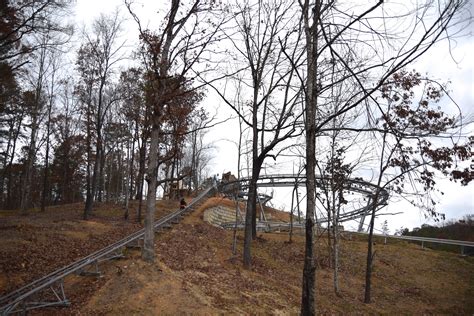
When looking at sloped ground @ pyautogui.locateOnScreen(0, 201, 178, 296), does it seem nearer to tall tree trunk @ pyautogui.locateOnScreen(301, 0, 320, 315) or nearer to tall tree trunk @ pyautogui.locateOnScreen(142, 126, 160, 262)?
tall tree trunk @ pyautogui.locateOnScreen(142, 126, 160, 262)

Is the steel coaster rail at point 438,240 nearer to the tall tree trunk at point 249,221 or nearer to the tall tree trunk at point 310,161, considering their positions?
the tall tree trunk at point 249,221

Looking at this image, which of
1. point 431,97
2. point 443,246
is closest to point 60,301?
point 431,97

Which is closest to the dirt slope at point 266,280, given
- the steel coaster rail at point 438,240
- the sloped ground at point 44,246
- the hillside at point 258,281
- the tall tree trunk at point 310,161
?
the hillside at point 258,281

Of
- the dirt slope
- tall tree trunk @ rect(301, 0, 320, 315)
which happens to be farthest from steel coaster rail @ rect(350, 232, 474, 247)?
tall tree trunk @ rect(301, 0, 320, 315)

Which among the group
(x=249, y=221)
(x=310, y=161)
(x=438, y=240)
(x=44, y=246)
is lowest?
(x=44, y=246)

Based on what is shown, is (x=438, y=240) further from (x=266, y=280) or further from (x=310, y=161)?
(x=310, y=161)

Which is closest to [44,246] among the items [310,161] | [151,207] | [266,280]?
[151,207]

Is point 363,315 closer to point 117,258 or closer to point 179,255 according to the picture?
point 179,255

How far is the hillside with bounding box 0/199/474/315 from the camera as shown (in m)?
9.78

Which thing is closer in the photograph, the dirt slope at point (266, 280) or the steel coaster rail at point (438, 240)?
the dirt slope at point (266, 280)

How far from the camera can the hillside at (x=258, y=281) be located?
9.78 metres

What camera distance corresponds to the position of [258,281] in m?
13.7

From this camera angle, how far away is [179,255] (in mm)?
14844

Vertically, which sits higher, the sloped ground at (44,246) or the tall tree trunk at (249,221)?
the tall tree trunk at (249,221)
